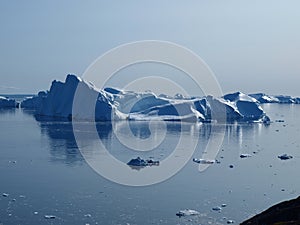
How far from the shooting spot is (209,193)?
47.2 ft

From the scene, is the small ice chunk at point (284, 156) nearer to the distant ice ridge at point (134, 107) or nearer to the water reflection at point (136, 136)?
the water reflection at point (136, 136)

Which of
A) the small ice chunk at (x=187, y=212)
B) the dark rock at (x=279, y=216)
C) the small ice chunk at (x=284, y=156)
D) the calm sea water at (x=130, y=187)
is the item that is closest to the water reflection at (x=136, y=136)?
the calm sea water at (x=130, y=187)

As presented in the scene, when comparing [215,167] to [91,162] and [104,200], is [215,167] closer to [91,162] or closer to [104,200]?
[91,162]

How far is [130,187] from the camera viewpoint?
1495 cm

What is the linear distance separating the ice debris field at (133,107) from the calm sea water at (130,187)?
11218 mm

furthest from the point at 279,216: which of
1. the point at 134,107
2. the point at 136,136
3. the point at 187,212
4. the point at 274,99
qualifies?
the point at 274,99

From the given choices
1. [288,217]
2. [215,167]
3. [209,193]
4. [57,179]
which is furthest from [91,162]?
[288,217]

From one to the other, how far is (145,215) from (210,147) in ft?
41.3

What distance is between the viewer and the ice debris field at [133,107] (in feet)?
122

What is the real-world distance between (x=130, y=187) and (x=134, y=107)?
29.3 meters

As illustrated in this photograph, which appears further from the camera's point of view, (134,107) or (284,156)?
(134,107)

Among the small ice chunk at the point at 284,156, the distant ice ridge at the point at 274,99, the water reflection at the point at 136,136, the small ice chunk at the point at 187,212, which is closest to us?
the small ice chunk at the point at 187,212

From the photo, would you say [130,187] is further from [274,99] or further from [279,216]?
[274,99]

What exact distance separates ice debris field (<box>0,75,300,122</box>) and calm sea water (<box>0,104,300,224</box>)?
36.8 ft
